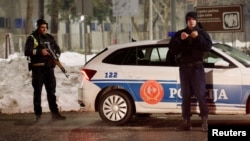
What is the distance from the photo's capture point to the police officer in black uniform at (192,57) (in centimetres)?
751

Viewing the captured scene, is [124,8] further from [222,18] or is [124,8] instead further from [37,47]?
[37,47]

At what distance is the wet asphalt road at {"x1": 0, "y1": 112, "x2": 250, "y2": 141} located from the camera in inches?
299

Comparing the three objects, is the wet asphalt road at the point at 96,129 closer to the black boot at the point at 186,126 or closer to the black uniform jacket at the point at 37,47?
the black boot at the point at 186,126

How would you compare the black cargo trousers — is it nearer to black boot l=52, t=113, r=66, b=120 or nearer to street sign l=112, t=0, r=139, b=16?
black boot l=52, t=113, r=66, b=120

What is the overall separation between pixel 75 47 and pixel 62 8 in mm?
3340

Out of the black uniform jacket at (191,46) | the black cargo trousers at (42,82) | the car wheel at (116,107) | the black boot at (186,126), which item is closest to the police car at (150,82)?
the car wheel at (116,107)

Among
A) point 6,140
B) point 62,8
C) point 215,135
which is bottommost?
point 6,140

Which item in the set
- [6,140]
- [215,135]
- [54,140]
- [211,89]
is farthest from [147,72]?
[215,135]

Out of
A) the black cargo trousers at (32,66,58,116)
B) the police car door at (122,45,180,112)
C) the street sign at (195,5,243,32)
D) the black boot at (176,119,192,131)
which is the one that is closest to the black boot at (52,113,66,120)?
the black cargo trousers at (32,66,58,116)

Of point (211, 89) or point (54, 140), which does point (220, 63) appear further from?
point (54, 140)

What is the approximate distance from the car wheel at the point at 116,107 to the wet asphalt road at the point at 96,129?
153mm

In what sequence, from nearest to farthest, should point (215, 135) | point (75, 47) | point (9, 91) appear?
point (215, 135) < point (9, 91) < point (75, 47)

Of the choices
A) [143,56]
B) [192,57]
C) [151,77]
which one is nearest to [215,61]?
[192,57]

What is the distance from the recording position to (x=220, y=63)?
25.8ft
